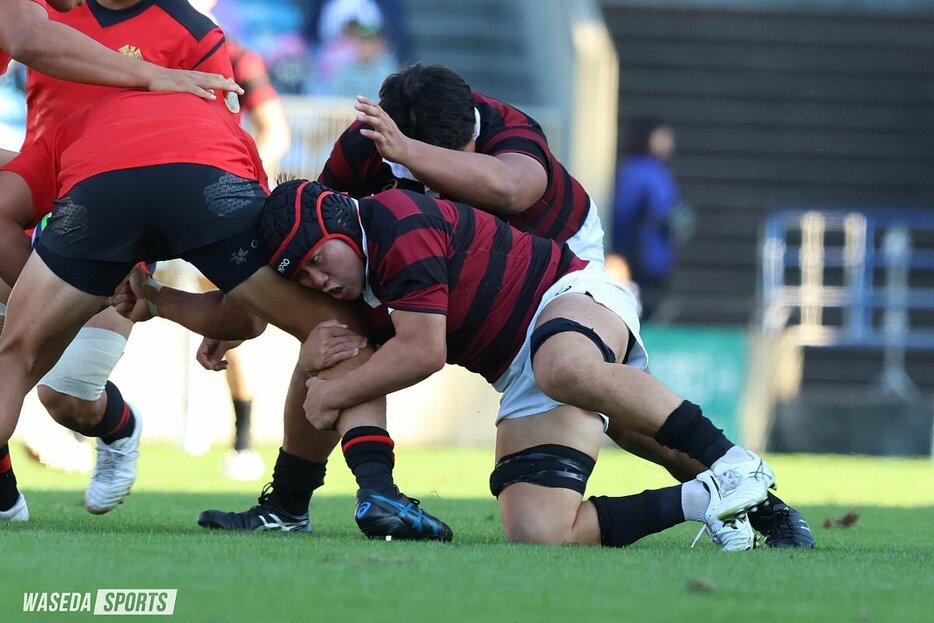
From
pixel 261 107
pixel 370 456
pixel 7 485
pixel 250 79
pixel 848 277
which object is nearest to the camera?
pixel 370 456

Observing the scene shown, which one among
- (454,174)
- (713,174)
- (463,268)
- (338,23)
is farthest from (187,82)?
(713,174)

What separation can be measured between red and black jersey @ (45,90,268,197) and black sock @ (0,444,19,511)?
90 centimetres

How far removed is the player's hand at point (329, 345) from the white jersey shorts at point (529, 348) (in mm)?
496

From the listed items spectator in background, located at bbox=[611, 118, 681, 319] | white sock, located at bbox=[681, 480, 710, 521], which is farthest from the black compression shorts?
spectator in background, located at bbox=[611, 118, 681, 319]

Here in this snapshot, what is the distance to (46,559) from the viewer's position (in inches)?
149

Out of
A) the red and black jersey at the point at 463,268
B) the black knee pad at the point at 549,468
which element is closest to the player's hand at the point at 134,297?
the red and black jersey at the point at 463,268

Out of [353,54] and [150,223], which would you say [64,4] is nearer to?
[150,223]

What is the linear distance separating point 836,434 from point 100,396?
740 centimetres

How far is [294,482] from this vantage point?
498cm

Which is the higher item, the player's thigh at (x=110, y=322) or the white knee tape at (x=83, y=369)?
the player's thigh at (x=110, y=322)

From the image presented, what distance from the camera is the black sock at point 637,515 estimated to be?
4.48 m

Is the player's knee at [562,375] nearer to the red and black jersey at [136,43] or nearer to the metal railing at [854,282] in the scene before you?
the red and black jersey at [136,43]

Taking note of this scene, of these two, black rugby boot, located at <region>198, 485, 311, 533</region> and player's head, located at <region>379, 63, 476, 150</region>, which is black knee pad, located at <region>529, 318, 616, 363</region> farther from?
black rugby boot, located at <region>198, 485, 311, 533</region>

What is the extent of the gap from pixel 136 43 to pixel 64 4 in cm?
24
